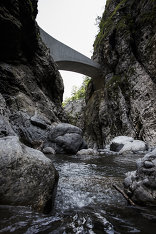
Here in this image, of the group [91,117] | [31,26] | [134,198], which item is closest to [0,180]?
[134,198]

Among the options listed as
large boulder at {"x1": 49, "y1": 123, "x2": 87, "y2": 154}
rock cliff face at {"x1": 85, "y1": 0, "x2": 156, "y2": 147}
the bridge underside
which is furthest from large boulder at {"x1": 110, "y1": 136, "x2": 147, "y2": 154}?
the bridge underside

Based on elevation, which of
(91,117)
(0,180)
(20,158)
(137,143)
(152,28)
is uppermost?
(152,28)

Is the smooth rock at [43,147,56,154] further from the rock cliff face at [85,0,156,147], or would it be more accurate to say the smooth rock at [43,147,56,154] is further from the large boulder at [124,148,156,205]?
the rock cliff face at [85,0,156,147]

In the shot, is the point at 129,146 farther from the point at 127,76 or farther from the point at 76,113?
the point at 76,113

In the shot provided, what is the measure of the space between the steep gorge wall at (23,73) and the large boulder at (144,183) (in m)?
5.03

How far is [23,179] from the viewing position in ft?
5.29

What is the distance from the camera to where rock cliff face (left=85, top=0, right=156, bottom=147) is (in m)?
10.6

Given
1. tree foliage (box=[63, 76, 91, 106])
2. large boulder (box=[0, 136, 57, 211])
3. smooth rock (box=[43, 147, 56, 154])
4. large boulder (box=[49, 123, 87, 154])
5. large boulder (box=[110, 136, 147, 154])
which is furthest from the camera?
tree foliage (box=[63, 76, 91, 106])

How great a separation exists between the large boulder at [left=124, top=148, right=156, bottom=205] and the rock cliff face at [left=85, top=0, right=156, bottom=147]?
8025 millimetres

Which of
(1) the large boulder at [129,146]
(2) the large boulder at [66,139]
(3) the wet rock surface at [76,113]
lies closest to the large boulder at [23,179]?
(2) the large boulder at [66,139]

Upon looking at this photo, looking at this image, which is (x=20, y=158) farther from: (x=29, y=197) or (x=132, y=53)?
(x=132, y=53)

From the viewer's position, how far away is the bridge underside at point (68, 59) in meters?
14.2

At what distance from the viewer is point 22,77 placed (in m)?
8.88

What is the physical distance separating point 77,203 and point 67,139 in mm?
5087
